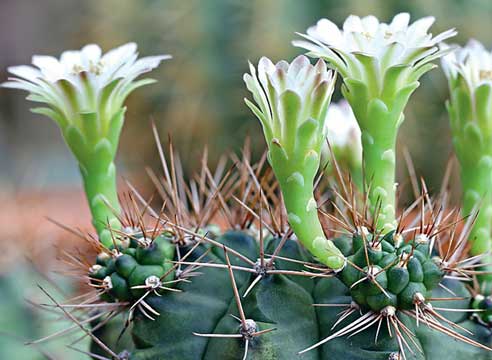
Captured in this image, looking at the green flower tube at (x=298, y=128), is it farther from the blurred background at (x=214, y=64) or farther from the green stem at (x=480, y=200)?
the blurred background at (x=214, y=64)

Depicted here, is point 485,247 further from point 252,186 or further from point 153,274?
point 153,274

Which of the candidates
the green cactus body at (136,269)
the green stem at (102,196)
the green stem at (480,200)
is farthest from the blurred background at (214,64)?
the green stem at (480,200)

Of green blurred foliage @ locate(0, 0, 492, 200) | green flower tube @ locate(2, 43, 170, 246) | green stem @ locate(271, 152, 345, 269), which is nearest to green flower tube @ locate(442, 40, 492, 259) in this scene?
green stem @ locate(271, 152, 345, 269)

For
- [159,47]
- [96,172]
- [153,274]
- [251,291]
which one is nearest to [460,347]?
[251,291]

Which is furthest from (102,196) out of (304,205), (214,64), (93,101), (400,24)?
(214,64)

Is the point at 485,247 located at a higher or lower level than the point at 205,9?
lower

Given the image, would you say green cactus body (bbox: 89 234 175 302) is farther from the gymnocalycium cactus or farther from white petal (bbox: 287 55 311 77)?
the gymnocalycium cactus
